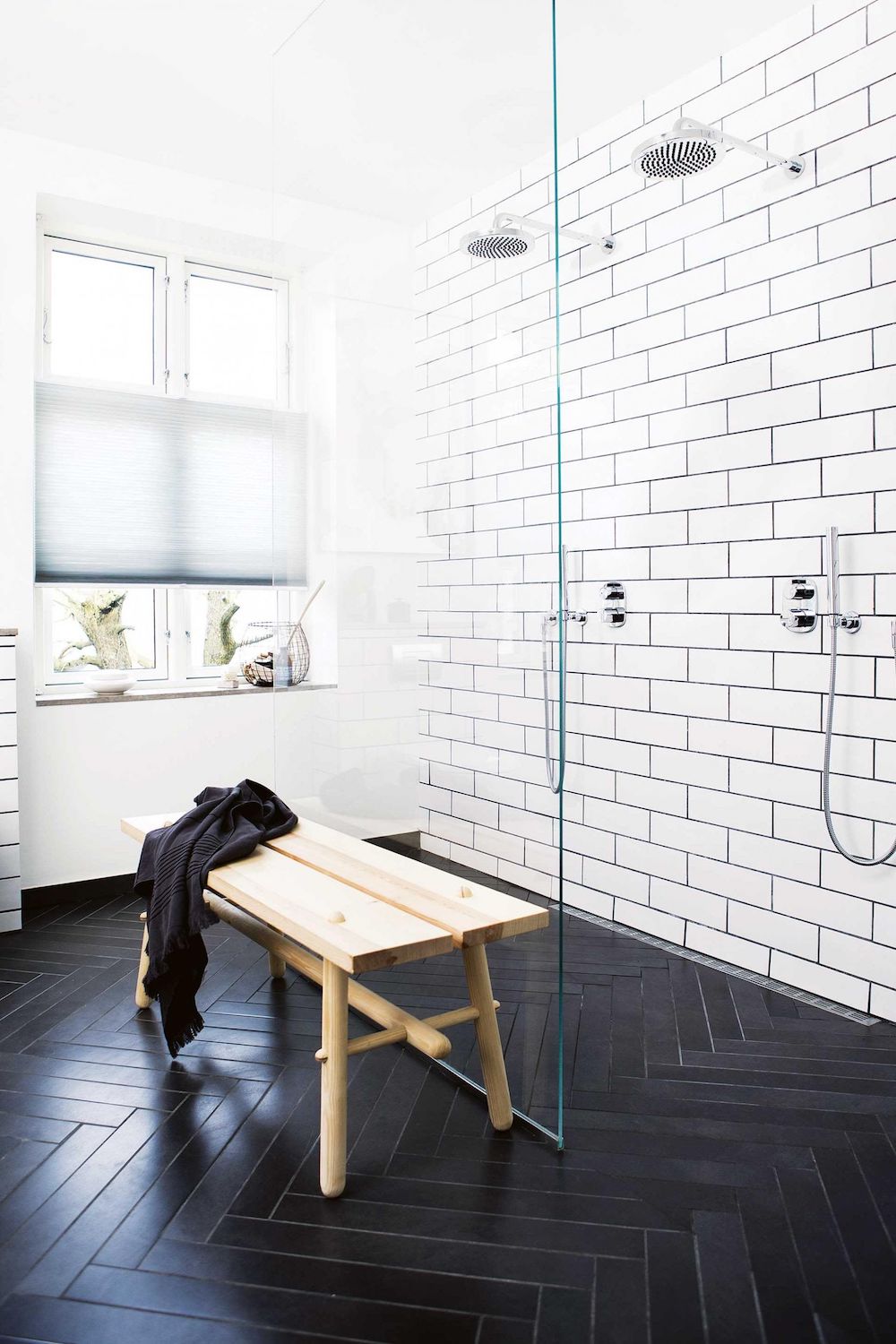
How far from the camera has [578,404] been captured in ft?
11.6

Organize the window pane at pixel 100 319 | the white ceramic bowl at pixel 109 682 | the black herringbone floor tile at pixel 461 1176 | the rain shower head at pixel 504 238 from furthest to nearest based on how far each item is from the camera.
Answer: the window pane at pixel 100 319
the white ceramic bowl at pixel 109 682
the rain shower head at pixel 504 238
the black herringbone floor tile at pixel 461 1176

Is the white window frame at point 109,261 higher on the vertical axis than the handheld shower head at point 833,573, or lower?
higher

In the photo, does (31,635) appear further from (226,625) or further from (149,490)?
(226,625)

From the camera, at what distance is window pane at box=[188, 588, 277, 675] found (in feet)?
14.4

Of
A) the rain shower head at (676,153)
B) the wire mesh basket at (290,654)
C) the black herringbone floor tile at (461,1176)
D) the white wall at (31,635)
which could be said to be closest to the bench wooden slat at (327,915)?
the black herringbone floor tile at (461,1176)

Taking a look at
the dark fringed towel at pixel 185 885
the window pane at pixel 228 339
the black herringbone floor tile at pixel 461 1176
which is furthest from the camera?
the window pane at pixel 228 339

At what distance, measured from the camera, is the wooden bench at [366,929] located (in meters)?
1.91

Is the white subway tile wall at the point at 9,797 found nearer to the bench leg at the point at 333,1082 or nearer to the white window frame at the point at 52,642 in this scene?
the white window frame at the point at 52,642

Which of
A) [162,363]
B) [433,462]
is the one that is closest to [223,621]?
[162,363]

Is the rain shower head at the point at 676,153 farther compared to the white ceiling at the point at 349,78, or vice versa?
the rain shower head at the point at 676,153

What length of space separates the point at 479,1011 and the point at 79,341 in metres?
3.32

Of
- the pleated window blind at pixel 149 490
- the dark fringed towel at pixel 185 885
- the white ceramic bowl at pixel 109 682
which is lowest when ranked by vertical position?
the dark fringed towel at pixel 185 885

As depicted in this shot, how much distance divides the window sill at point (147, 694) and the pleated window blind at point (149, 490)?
1.55 feet

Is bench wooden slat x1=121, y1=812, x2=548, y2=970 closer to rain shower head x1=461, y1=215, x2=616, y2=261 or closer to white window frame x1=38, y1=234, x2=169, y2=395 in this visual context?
rain shower head x1=461, y1=215, x2=616, y2=261
